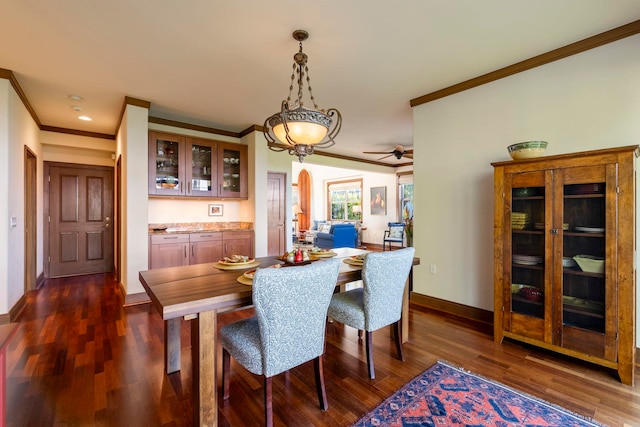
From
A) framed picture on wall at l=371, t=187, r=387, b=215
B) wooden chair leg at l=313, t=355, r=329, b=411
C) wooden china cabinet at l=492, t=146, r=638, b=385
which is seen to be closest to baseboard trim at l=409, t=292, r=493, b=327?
wooden china cabinet at l=492, t=146, r=638, b=385

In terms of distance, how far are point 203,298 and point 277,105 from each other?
10.4ft

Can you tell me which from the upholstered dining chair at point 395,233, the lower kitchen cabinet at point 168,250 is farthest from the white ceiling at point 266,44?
the upholstered dining chair at point 395,233

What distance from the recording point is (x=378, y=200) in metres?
9.34

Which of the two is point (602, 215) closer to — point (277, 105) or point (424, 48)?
point (424, 48)

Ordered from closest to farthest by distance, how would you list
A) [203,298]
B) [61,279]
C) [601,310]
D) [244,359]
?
[203,298], [244,359], [601,310], [61,279]

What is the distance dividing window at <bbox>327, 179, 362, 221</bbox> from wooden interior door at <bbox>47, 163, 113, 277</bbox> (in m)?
6.93

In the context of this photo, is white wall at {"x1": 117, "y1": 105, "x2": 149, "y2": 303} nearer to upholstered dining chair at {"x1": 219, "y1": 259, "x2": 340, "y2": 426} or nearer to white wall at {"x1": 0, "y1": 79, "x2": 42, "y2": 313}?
white wall at {"x1": 0, "y1": 79, "x2": 42, "y2": 313}

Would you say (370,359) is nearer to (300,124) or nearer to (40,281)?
(300,124)

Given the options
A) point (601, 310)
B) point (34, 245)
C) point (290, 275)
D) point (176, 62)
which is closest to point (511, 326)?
point (601, 310)

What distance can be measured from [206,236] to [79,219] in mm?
2730

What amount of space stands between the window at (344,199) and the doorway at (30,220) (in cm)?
795

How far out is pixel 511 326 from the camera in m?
2.55

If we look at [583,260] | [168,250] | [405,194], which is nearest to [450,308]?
[583,260]

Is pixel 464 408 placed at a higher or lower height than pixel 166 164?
lower
